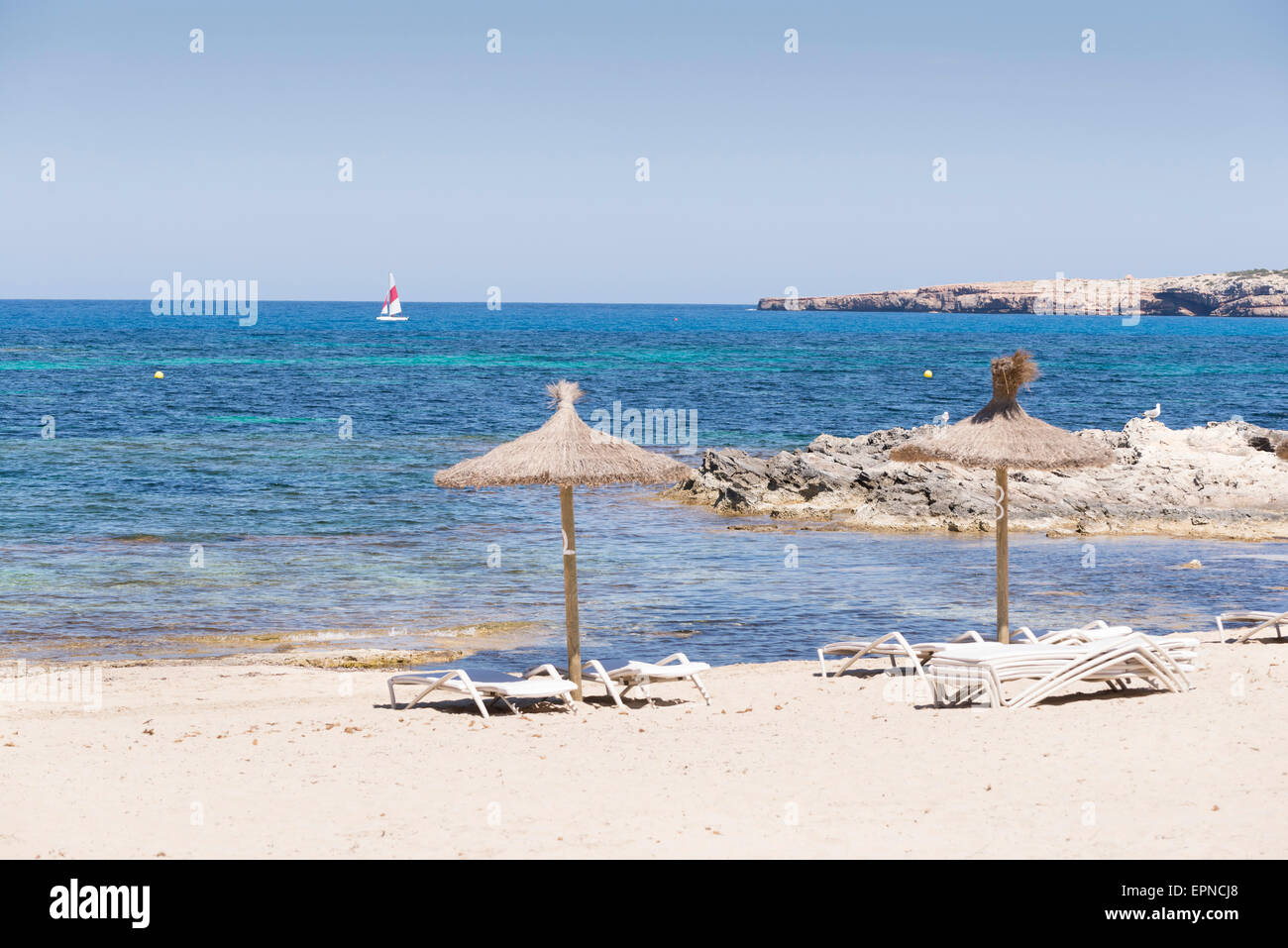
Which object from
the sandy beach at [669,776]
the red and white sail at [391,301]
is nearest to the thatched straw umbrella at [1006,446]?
the sandy beach at [669,776]

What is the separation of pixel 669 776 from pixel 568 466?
319 cm

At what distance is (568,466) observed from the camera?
1021cm

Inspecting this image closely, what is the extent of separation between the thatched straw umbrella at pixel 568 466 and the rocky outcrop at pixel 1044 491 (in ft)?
39.7

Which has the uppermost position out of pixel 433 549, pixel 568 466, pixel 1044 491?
pixel 568 466

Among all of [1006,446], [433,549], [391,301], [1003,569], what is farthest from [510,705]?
[391,301]

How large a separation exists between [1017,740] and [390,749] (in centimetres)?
473

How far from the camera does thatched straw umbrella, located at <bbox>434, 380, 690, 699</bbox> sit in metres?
10.1

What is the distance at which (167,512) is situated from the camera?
934 inches

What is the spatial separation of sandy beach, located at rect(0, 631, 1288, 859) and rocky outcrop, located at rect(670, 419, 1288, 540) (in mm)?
11167

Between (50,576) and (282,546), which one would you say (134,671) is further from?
(282,546)

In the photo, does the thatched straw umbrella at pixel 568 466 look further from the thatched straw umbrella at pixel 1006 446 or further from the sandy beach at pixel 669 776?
the thatched straw umbrella at pixel 1006 446

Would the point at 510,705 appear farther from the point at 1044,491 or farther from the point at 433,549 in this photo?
the point at 1044,491
